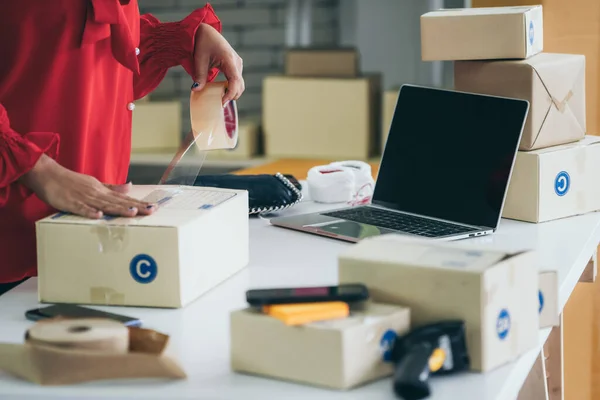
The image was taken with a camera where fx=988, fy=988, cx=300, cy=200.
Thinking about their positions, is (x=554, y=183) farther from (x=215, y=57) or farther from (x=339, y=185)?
(x=215, y=57)

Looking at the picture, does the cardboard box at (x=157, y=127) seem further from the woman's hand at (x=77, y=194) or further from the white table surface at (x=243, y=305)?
the woman's hand at (x=77, y=194)

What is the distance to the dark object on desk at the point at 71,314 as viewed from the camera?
1.20 metres

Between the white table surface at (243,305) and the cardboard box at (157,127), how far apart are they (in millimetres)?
2137

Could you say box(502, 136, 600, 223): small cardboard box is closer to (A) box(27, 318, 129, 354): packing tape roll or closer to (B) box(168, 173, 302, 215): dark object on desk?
(B) box(168, 173, 302, 215): dark object on desk

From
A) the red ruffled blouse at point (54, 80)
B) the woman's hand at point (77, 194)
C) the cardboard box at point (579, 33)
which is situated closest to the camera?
the woman's hand at point (77, 194)


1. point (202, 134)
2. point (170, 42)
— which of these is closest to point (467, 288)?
point (202, 134)

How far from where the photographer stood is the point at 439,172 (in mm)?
1790

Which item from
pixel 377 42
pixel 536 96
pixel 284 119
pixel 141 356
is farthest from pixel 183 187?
pixel 377 42

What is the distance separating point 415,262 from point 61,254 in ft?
1.60

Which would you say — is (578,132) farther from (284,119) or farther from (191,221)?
(284,119)

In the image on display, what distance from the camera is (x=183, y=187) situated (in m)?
1.49

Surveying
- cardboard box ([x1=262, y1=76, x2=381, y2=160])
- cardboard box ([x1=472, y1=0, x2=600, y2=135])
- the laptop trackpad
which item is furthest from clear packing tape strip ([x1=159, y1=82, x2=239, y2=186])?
cardboard box ([x1=262, y1=76, x2=381, y2=160])

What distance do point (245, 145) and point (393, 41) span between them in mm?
746

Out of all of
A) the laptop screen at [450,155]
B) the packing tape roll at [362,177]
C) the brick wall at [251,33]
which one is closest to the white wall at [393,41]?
the brick wall at [251,33]
